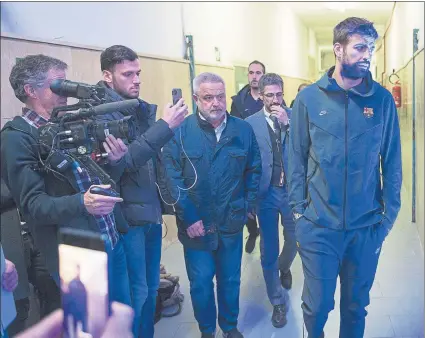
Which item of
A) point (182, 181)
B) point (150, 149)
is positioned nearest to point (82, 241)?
point (150, 149)

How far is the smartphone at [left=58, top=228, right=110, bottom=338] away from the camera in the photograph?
167 cm

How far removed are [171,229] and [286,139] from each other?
1816 millimetres

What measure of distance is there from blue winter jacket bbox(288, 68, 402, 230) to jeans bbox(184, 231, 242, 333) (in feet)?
1.74

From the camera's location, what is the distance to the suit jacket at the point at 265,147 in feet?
8.87

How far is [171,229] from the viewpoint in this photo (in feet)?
13.7

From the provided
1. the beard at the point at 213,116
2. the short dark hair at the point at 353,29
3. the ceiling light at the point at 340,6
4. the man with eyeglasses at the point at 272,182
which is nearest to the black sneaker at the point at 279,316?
the man with eyeglasses at the point at 272,182

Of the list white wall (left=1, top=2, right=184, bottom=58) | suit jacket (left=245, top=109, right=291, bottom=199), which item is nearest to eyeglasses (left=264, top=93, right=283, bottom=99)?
suit jacket (left=245, top=109, right=291, bottom=199)

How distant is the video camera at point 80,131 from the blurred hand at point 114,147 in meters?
0.02

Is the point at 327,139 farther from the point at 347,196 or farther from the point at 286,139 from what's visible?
the point at 286,139

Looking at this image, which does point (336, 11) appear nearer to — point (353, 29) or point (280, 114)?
point (280, 114)

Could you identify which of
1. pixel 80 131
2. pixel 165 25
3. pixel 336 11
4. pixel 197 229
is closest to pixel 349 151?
pixel 197 229

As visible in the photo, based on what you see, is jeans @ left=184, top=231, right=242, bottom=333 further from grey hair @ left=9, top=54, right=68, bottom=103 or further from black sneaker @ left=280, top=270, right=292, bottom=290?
grey hair @ left=9, top=54, right=68, bottom=103

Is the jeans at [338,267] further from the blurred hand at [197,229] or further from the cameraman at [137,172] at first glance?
the cameraman at [137,172]

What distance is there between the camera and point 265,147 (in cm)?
273
